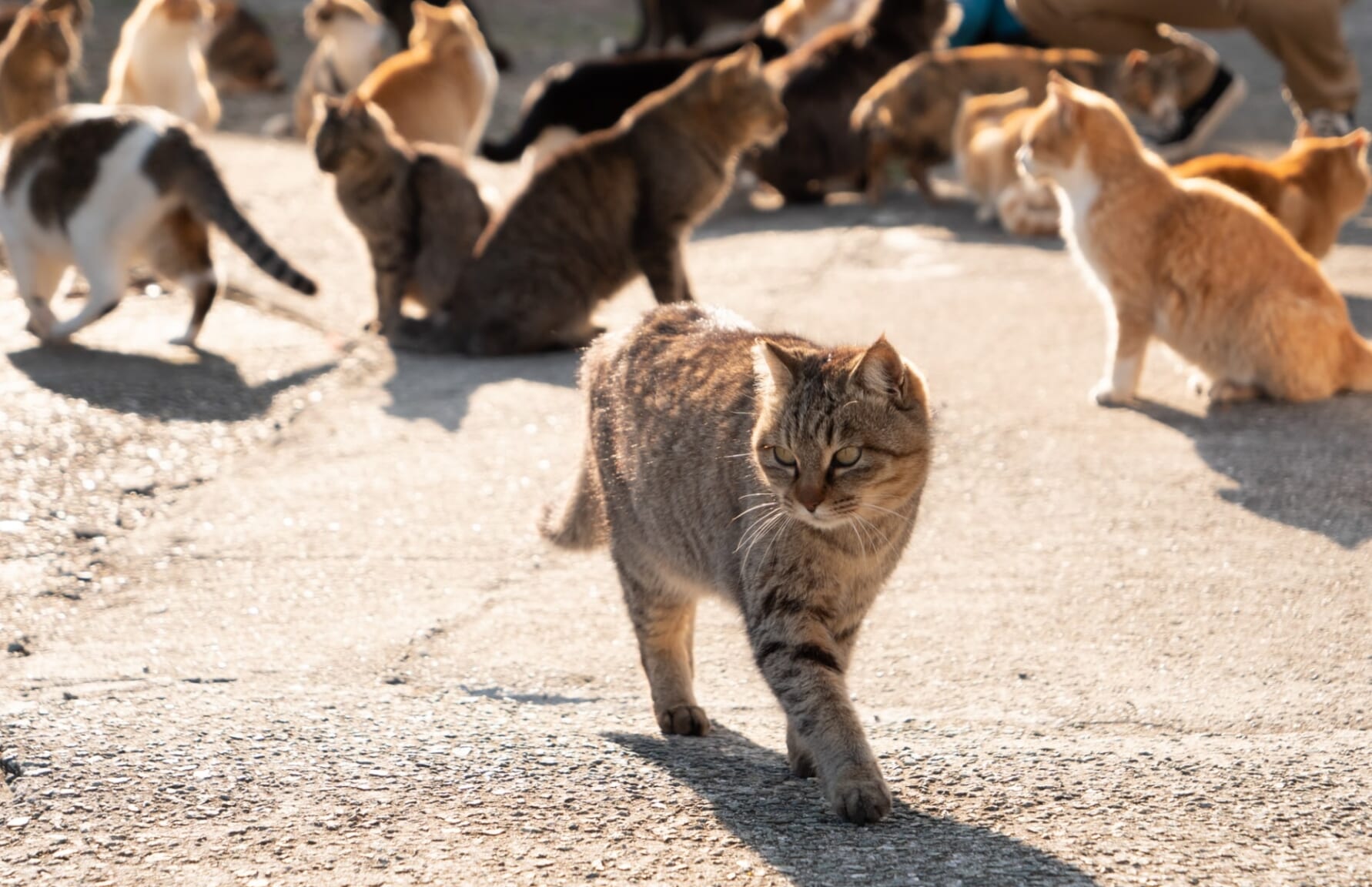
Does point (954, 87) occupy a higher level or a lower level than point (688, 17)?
lower

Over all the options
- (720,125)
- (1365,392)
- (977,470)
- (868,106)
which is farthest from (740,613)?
(868,106)

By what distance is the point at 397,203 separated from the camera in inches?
258

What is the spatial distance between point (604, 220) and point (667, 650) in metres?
3.29

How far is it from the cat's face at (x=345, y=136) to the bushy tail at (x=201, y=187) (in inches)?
25.0

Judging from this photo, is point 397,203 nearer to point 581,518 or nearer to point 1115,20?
point 581,518

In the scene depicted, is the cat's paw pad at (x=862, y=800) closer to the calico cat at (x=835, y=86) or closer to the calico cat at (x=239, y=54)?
the calico cat at (x=835, y=86)

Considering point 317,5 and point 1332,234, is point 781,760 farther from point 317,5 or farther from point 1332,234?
point 317,5

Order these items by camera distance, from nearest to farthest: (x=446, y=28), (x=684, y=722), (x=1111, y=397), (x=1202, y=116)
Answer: (x=684, y=722), (x=1111, y=397), (x=446, y=28), (x=1202, y=116)

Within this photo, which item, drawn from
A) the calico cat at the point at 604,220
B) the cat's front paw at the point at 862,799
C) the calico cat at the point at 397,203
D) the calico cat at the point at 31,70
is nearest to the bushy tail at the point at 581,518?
the cat's front paw at the point at 862,799

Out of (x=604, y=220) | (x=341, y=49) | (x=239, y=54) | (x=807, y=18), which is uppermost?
(x=807, y=18)

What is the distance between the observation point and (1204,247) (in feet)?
16.4

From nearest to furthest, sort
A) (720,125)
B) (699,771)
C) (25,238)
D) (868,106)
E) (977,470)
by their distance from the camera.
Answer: (699,771)
(977,470)
(25,238)
(720,125)
(868,106)

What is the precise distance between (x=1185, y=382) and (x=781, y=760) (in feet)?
10.1

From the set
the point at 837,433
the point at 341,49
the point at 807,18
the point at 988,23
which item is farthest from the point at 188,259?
the point at 988,23
